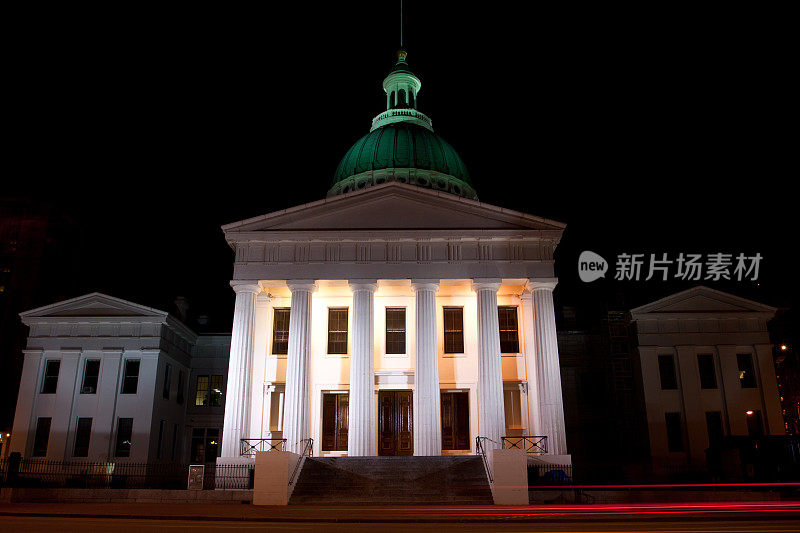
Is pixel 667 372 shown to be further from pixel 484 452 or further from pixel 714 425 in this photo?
pixel 484 452

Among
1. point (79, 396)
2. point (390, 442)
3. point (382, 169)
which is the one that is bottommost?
point (390, 442)

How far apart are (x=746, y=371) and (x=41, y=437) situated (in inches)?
1605

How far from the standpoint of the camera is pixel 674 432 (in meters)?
37.5

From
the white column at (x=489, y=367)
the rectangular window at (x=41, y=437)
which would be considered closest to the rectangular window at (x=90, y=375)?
the rectangular window at (x=41, y=437)

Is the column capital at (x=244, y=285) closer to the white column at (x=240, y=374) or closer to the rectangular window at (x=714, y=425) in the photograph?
the white column at (x=240, y=374)

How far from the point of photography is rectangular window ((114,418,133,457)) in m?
37.8

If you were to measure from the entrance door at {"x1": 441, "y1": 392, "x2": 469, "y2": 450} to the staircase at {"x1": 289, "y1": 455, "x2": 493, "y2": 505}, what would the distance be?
4933 mm

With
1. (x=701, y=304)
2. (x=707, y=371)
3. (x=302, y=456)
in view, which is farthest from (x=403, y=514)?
(x=701, y=304)

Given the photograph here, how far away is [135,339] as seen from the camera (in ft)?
129

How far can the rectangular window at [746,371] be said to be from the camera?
126 ft

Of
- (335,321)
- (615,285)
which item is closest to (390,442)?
(335,321)

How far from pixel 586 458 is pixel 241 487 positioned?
72.5ft

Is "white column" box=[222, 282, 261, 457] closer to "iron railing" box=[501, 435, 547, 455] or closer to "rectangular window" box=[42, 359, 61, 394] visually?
"iron railing" box=[501, 435, 547, 455]

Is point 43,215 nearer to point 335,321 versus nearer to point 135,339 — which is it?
point 135,339
